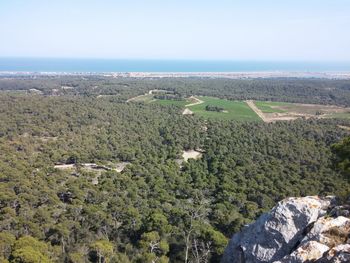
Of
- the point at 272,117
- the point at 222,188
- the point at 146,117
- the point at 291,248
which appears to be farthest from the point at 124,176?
the point at 272,117

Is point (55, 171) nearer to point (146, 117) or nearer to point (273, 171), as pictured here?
point (273, 171)

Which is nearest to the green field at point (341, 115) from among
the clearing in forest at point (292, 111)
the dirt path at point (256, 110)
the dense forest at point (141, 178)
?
the clearing in forest at point (292, 111)

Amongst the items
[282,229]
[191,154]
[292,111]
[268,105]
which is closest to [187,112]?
[292,111]

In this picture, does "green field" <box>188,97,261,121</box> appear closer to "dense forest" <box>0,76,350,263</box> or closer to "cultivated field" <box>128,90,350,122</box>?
"cultivated field" <box>128,90,350,122</box>

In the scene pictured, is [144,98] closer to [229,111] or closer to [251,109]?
[229,111]

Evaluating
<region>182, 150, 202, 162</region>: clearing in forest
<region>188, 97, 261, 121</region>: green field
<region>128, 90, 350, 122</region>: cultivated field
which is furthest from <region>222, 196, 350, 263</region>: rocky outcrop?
<region>188, 97, 261, 121</region>: green field

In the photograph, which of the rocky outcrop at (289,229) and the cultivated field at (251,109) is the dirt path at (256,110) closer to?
the cultivated field at (251,109)
